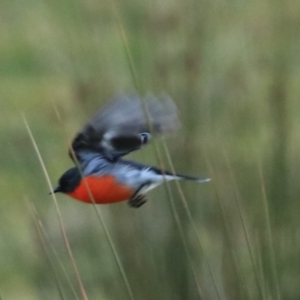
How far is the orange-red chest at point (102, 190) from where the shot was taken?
484 mm

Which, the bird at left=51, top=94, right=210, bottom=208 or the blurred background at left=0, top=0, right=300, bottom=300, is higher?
the bird at left=51, top=94, right=210, bottom=208

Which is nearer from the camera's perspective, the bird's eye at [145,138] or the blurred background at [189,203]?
the bird's eye at [145,138]

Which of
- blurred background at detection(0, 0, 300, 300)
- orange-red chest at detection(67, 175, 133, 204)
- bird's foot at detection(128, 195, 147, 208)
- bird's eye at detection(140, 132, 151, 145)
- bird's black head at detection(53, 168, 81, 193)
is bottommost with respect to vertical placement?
blurred background at detection(0, 0, 300, 300)

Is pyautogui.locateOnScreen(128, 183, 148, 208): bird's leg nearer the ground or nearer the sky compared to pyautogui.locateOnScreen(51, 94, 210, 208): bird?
nearer the ground

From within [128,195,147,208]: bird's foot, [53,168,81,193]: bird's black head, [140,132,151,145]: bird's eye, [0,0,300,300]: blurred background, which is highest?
[140,132,151,145]: bird's eye

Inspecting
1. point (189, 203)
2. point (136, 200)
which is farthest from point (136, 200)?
point (189, 203)

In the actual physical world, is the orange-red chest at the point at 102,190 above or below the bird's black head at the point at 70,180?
below

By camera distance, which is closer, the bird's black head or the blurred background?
the bird's black head

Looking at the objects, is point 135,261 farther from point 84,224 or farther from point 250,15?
point 250,15

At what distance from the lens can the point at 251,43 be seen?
1281mm

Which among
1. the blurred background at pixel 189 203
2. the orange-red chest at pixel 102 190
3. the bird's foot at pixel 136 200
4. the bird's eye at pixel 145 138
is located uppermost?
the bird's eye at pixel 145 138

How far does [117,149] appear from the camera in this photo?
47cm

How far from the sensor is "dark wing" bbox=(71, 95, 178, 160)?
0.46 meters

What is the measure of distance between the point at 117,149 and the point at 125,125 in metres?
0.02
